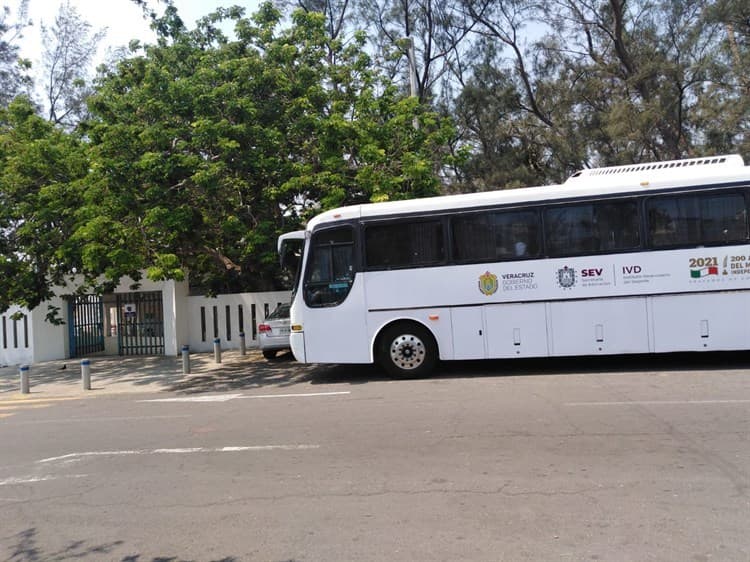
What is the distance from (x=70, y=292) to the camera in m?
19.5

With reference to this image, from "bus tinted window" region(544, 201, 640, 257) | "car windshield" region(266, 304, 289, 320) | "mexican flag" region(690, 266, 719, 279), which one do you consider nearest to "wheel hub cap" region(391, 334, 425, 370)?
"bus tinted window" region(544, 201, 640, 257)

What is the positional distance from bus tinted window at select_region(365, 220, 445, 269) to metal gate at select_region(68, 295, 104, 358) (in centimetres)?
1176

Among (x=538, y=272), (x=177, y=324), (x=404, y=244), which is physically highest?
(x=404, y=244)

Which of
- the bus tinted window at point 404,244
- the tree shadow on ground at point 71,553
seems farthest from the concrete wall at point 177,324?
the tree shadow on ground at point 71,553

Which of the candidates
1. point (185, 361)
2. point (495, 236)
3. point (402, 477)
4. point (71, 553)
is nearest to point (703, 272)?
point (495, 236)

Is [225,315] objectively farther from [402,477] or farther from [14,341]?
[402,477]

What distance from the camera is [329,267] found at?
1193 centimetres

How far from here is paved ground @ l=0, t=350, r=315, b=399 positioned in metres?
13.4

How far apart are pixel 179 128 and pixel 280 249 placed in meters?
4.19

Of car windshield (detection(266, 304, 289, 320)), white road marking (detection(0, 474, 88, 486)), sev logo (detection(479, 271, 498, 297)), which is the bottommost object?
white road marking (detection(0, 474, 88, 486))

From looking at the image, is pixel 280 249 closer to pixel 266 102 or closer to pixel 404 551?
pixel 266 102

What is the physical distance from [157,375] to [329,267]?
617cm

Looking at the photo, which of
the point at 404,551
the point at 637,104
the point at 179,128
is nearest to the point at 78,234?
the point at 179,128

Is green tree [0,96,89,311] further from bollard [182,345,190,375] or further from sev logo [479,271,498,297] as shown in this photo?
sev logo [479,271,498,297]
